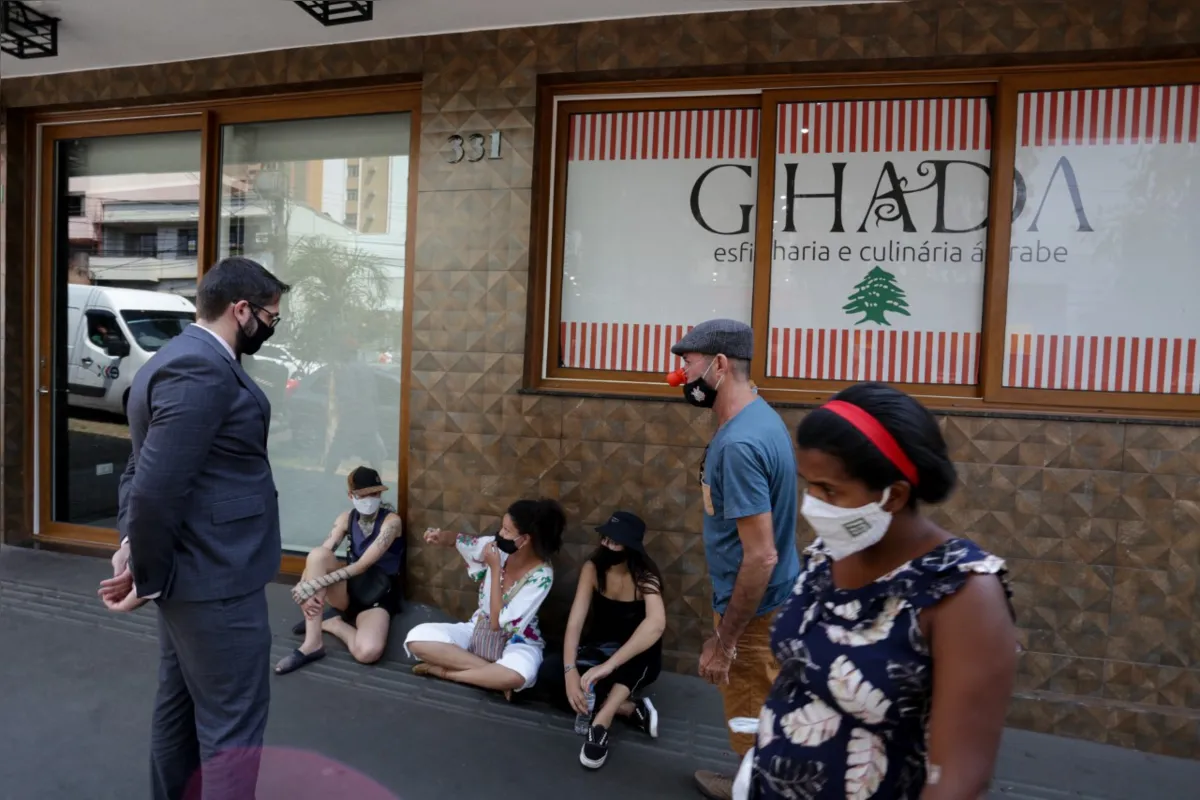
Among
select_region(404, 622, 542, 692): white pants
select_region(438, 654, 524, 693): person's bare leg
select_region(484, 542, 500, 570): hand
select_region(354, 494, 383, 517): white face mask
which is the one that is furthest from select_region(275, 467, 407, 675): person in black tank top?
select_region(484, 542, 500, 570): hand

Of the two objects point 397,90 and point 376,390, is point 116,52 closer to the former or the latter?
point 397,90

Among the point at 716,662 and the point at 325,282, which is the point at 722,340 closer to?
the point at 716,662

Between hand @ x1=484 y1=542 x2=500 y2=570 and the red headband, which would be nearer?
the red headband

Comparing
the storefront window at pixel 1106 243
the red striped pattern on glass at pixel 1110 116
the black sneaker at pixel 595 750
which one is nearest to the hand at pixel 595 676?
the black sneaker at pixel 595 750

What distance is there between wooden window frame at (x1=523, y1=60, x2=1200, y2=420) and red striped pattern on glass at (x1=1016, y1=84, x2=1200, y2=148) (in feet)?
0.15

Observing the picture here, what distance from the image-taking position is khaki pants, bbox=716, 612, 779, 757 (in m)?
2.84

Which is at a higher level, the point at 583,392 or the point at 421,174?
the point at 421,174

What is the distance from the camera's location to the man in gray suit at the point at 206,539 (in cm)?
221

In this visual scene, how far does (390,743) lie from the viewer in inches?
134

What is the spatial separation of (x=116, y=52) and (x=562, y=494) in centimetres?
403

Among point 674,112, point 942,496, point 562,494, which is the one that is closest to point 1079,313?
point 674,112

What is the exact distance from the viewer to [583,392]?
14.0 feet

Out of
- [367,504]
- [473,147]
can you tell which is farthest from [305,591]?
[473,147]

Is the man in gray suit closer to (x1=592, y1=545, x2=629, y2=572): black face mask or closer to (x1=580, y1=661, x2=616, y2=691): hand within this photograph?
(x1=580, y1=661, x2=616, y2=691): hand
